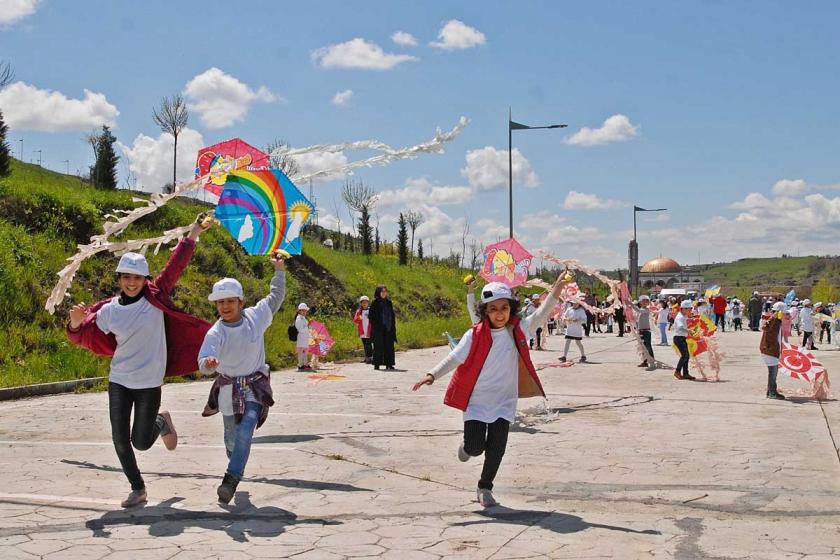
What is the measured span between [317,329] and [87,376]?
589 centimetres

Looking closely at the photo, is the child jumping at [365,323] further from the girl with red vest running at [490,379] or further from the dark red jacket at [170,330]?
the girl with red vest running at [490,379]

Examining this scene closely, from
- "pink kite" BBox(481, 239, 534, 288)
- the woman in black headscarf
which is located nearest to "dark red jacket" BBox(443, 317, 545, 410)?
"pink kite" BBox(481, 239, 534, 288)

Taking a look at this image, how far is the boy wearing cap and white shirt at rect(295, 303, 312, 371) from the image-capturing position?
19156 millimetres

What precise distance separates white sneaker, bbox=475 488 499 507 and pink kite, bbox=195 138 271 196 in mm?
4091

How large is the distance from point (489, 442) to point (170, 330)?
248 centimetres

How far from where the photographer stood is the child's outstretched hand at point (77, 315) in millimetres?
6338

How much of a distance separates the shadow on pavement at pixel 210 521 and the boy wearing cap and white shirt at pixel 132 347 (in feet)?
0.86

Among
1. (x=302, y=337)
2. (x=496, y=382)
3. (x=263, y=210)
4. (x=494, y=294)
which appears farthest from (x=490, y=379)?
(x=302, y=337)

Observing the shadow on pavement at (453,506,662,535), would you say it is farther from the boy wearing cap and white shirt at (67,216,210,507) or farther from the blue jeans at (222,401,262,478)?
the boy wearing cap and white shirt at (67,216,210,507)

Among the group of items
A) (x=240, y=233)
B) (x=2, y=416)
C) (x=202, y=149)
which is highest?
(x=202, y=149)

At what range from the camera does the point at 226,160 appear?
8820 mm

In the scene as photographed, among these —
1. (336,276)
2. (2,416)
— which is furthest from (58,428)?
(336,276)

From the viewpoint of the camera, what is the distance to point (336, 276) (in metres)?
37.8

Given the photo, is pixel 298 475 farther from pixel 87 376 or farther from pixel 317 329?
pixel 317 329
